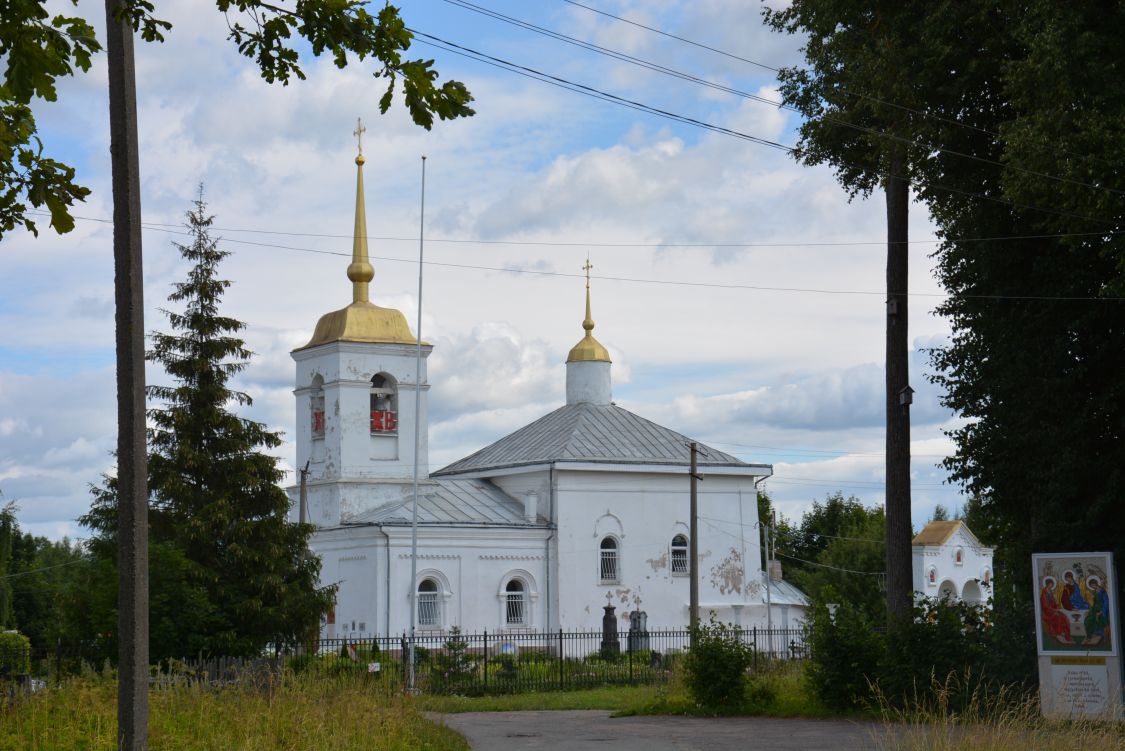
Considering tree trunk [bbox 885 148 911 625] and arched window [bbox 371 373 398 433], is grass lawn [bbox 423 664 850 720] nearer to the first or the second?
tree trunk [bbox 885 148 911 625]

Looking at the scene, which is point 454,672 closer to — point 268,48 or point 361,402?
point 361,402

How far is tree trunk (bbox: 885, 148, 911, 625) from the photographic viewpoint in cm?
2203

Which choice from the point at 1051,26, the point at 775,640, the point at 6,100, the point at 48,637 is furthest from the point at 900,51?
the point at 775,640

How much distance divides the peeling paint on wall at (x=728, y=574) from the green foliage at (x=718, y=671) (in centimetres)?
2767

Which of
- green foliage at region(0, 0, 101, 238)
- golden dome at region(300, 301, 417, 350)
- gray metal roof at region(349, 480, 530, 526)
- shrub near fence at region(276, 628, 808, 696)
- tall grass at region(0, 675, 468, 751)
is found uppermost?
golden dome at region(300, 301, 417, 350)

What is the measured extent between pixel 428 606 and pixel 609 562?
720 centimetres

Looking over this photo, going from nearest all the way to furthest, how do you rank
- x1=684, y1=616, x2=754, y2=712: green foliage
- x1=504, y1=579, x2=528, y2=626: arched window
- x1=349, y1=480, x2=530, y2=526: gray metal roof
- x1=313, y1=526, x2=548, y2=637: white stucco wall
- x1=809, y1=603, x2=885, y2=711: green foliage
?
1. x1=809, y1=603, x2=885, y2=711: green foliage
2. x1=684, y1=616, x2=754, y2=712: green foliage
3. x1=313, y1=526, x2=548, y2=637: white stucco wall
4. x1=349, y1=480, x2=530, y2=526: gray metal roof
5. x1=504, y1=579, x2=528, y2=626: arched window

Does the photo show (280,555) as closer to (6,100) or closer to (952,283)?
(952,283)

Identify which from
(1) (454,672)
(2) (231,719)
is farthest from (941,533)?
(2) (231,719)

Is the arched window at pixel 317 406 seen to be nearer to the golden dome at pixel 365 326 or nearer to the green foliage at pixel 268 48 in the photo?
the golden dome at pixel 365 326

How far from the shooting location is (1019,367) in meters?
22.1

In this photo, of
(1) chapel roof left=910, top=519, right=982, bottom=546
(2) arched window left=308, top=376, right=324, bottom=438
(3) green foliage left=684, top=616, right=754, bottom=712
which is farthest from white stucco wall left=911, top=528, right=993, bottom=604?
(3) green foliage left=684, top=616, right=754, bottom=712

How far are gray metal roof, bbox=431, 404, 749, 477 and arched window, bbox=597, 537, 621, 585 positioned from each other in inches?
113

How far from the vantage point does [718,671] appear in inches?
868
